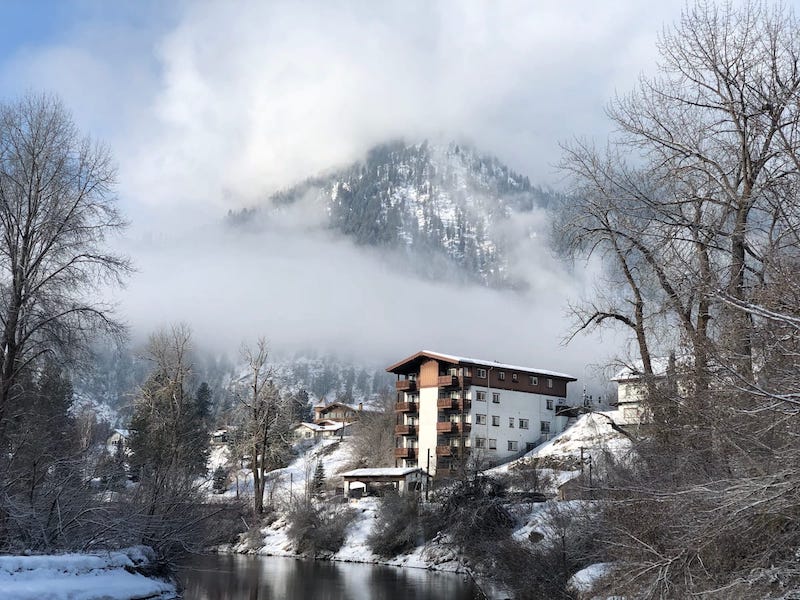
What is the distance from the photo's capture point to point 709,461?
523 inches

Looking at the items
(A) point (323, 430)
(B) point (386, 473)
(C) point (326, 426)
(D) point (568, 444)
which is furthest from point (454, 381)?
(C) point (326, 426)

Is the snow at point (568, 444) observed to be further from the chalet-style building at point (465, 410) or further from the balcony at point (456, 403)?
the balcony at point (456, 403)

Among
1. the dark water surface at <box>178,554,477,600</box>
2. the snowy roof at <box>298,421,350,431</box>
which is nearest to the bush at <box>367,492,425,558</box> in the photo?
the dark water surface at <box>178,554,477,600</box>

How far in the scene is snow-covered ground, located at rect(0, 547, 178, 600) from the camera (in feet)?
46.5

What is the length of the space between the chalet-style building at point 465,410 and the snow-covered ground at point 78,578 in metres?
52.7

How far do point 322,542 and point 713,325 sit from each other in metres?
43.7

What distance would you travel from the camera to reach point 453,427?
73875 mm

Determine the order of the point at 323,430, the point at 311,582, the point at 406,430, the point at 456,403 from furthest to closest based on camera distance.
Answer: the point at 323,430, the point at 406,430, the point at 456,403, the point at 311,582

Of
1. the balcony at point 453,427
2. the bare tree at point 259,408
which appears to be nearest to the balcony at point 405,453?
the balcony at point 453,427

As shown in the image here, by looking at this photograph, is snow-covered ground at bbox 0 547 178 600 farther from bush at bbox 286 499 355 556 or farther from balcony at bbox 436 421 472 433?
balcony at bbox 436 421 472 433

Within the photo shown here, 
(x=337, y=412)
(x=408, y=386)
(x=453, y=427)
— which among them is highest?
(x=408, y=386)

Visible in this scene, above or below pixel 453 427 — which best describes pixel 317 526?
below

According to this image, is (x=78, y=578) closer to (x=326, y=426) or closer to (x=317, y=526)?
(x=317, y=526)

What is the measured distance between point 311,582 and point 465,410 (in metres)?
39.7
